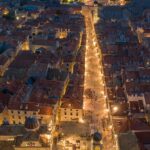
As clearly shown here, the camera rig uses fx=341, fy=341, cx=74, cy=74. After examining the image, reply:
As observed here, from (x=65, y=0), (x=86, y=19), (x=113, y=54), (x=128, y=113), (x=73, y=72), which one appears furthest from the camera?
(x=65, y=0)

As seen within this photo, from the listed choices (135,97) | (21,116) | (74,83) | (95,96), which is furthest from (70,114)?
(135,97)

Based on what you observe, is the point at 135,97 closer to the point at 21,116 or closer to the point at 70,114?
the point at 70,114

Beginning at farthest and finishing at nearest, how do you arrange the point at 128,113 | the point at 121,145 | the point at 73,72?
the point at 73,72, the point at 128,113, the point at 121,145

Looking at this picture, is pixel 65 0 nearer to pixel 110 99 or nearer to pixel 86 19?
pixel 86 19

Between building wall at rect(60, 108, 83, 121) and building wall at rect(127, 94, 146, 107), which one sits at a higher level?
building wall at rect(127, 94, 146, 107)

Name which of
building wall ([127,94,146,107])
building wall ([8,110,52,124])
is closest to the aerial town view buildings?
building wall ([127,94,146,107])

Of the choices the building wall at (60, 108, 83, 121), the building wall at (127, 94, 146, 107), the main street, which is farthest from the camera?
the building wall at (127, 94, 146, 107)

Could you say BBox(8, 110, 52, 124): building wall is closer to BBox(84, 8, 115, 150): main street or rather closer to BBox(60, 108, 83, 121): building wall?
BBox(60, 108, 83, 121): building wall

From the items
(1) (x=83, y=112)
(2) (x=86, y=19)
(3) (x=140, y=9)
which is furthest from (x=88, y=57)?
(3) (x=140, y=9)
